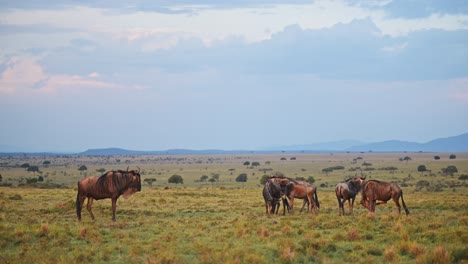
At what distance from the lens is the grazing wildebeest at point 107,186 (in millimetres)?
22594

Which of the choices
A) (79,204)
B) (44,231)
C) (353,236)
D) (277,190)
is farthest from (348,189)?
(44,231)

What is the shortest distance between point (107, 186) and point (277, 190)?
746cm

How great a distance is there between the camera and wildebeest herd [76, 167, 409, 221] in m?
22.7

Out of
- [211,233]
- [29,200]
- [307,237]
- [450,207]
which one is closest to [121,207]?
[29,200]

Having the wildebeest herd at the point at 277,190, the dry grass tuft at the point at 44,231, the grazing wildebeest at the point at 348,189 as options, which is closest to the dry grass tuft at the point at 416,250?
the wildebeest herd at the point at 277,190

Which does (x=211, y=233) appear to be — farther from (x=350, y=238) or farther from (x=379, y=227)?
(x=379, y=227)

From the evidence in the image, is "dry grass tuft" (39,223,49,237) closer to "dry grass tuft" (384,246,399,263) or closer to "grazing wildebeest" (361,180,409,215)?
"dry grass tuft" (384,246,399,263)

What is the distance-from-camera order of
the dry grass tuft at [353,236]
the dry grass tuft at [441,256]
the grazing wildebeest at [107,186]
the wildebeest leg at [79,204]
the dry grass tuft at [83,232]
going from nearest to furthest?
1. the dry grass tuft at [441,256]
2. the dry grass tuft at [353,236]
3. the dry grass tuft at [83,232]
4. the wildebeest leg at [79,204]
5. the grazing wildebeest at [107,186]

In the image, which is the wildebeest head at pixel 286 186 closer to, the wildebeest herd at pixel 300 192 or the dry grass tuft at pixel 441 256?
the wildebeest herd at pixel 300 192

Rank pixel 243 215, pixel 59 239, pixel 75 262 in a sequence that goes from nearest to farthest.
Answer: pixel 75 262 → pixel 59 239 → pixel 243 215

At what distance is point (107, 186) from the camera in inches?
896

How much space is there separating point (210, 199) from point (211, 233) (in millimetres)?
14904

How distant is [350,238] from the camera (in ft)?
56.6

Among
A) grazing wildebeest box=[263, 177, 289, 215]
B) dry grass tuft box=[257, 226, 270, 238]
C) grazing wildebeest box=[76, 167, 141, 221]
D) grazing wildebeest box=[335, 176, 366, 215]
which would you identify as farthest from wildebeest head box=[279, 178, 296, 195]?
dry grass tuft box=[257, 226, 270, 238]
